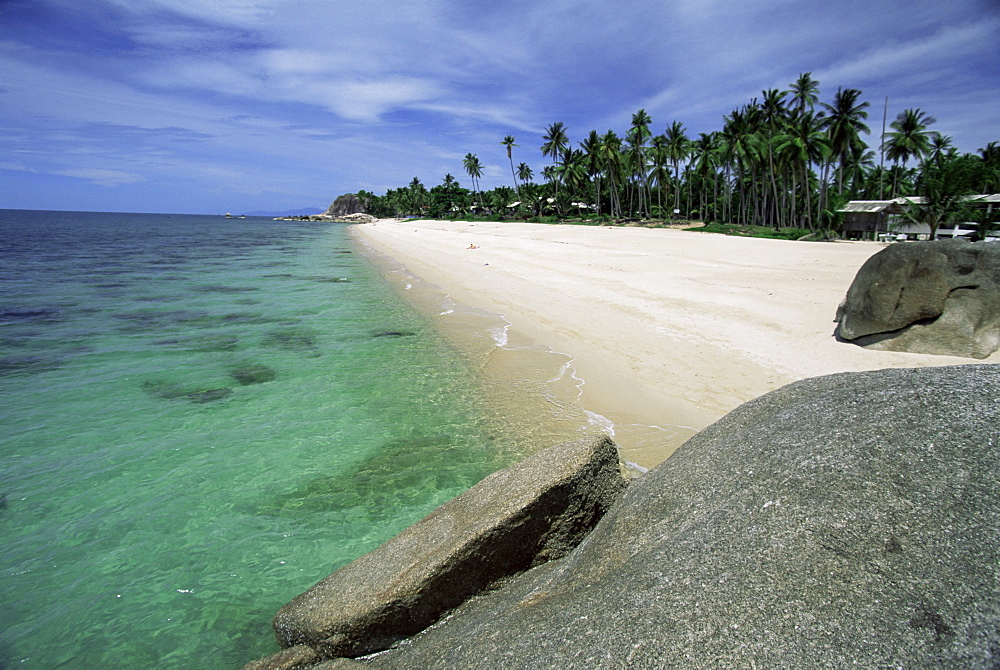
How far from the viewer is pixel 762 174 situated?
5856cm

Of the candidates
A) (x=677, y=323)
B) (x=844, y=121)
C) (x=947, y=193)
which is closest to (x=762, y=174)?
(x=844, y=121)

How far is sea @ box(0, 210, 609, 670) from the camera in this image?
448 cm

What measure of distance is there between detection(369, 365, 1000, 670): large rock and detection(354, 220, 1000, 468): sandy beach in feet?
11.6

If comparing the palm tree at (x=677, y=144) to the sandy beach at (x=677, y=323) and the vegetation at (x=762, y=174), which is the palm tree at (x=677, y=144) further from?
the sandy beach at (x=677, y=323)

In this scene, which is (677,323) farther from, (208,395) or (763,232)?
(763,232)

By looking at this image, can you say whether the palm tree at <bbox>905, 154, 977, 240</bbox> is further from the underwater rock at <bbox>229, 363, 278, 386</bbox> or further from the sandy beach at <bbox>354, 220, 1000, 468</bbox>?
the underwater rock at <bbox>229, 363, 278, 386</bbox>

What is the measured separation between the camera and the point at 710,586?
84.2 inches

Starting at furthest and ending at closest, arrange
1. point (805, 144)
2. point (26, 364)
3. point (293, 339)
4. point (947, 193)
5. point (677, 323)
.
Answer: point (805, 144) < point (947, 193) < point (293, 339) < point (677, 323) < point (26, 364)

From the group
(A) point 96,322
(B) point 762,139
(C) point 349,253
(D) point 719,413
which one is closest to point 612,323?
(D) point 719,413

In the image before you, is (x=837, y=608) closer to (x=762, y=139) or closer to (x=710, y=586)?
(x=710, y=586)

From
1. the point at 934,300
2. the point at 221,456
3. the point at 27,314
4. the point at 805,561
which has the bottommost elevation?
the point at 221,456

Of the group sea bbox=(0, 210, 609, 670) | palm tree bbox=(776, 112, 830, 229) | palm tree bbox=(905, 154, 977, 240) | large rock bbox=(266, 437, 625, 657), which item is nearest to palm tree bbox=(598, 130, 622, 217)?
palm tree bbox=(776, 112, 830, 229)

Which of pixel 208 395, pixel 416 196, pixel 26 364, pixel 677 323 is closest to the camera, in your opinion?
pixel 208 395

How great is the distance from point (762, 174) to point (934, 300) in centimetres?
5778
